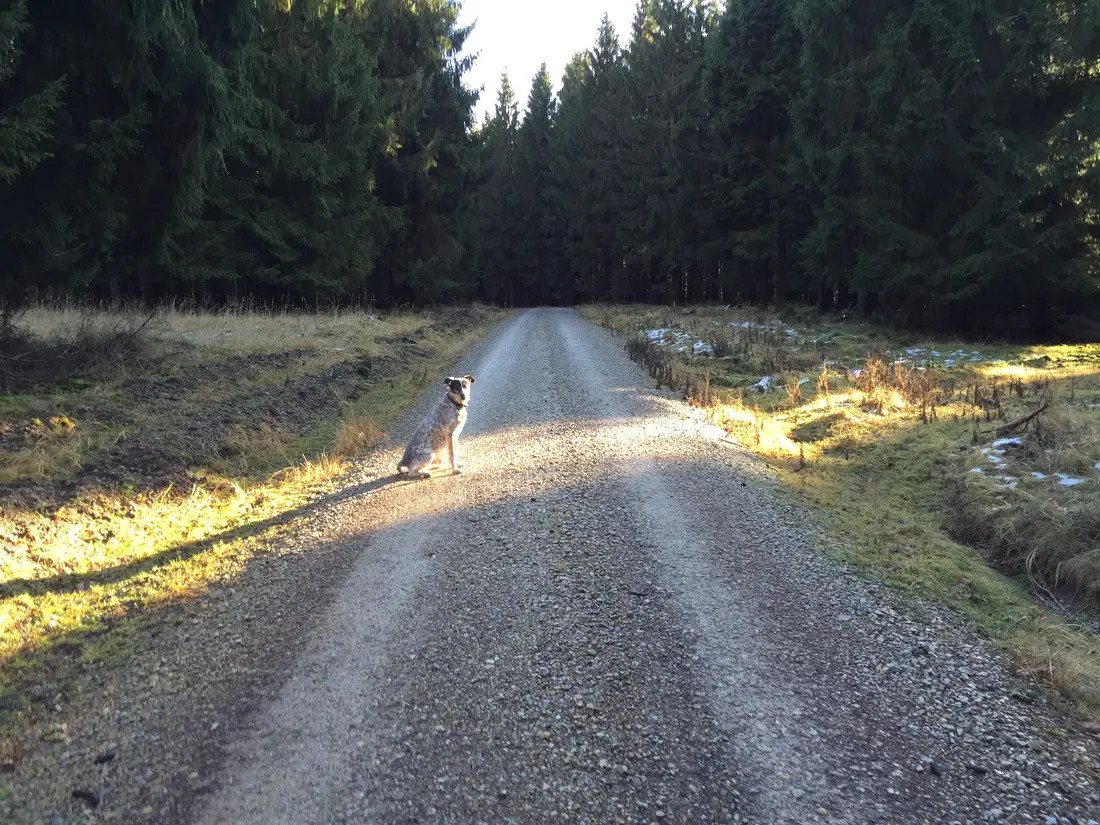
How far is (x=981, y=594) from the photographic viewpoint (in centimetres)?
443

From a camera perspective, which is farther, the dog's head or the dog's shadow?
the dog's head

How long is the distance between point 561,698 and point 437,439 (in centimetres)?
426

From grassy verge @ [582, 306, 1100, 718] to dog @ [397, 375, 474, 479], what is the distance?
353cm

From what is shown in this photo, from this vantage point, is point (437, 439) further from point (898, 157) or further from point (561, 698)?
point (898, 157)

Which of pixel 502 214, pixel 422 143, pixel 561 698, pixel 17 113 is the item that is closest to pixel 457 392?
pixel 561 698

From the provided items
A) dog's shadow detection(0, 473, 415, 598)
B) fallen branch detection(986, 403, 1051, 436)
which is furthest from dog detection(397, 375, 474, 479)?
fallen branch detection(986, 403, 1051, 436)

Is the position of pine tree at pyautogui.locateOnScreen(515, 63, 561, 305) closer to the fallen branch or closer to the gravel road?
the fallen branch

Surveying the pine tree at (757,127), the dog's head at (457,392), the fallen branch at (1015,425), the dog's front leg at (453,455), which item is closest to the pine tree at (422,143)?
the pine tree at (757,127)

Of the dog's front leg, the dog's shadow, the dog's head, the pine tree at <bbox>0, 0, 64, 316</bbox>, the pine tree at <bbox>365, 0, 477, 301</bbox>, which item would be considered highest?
the pine tree at <bbox>365, 0, 477, 301</bbox>

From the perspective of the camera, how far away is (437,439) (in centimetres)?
722

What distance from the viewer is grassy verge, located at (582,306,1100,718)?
14.2 feet

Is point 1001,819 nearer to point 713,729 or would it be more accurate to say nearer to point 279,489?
point 713,729

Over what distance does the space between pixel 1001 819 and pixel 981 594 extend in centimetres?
221

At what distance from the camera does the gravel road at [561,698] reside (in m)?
2.67
